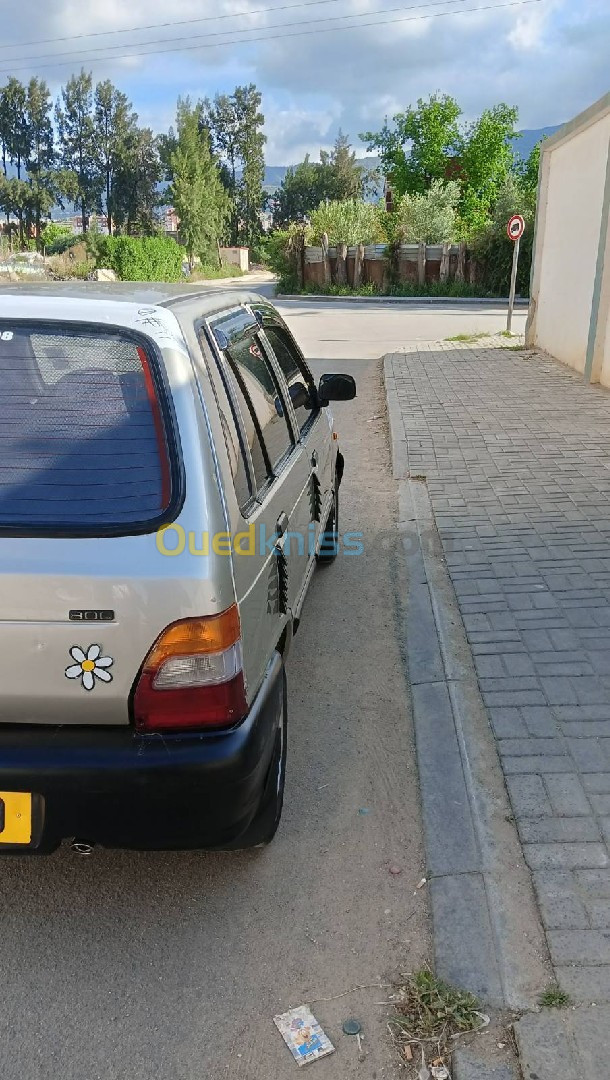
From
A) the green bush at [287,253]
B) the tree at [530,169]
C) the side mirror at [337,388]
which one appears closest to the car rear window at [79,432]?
the side mirror at [337,388]

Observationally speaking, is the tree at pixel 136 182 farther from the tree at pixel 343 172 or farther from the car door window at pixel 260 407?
the car door window at pixel 260 407

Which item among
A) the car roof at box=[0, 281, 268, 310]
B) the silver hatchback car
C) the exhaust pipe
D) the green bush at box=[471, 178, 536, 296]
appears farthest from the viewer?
the green bush at box=[471, 178, 536, 296]

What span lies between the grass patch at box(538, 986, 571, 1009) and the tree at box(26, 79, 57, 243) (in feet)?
276

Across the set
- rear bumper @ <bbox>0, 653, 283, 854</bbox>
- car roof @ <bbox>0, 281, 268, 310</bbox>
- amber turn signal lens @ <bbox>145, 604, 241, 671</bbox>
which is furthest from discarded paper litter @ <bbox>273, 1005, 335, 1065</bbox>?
car roof @ <bbox>0, 281, 268, 310</bbox>

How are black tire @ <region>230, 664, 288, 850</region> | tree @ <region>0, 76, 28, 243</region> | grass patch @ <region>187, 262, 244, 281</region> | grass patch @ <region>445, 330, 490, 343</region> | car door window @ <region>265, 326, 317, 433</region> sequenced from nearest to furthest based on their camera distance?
black tire @ <region>230, 664, 288, 850</region>
car door window @ <region>265, 326, 317, 433</region>
grass patch @ <region>445, 330, 490, 343</region>
grass patch @ <region>187, 262, 244, 281</region>
tree @ <region>0, 76, 28, 243</region>

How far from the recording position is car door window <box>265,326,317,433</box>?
4.14 metres

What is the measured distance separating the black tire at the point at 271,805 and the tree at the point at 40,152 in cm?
8321

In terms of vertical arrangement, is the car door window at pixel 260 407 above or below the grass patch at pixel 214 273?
below

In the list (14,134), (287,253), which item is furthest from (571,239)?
(14,134)

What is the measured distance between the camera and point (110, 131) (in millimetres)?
80938

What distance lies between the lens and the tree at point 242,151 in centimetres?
8256

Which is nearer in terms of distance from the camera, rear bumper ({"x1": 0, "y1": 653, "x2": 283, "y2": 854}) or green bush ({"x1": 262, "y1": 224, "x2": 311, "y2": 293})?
rear bumper ({"x1": 0, "y1": 653, "x2": 283, "y2": 854})

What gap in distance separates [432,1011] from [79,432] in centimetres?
189

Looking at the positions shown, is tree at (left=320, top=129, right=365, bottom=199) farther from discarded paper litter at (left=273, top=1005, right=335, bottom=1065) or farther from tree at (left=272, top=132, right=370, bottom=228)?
discarded paper litter at (left=273, top=1005, right=335, bottom=1065)
